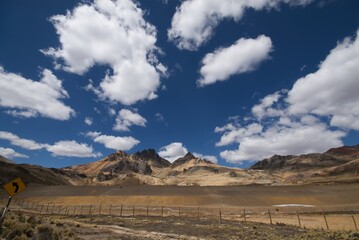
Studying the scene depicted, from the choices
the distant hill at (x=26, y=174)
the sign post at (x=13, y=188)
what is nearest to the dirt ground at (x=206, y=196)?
the distant hill at (x=26, y=174)

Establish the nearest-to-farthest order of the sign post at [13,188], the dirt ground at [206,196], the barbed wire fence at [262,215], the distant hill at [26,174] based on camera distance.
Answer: the sign post at [13,188]
the barbed wire fence at [262,215]
the dirt ground at [206,196]
the distant hill at [26,174]

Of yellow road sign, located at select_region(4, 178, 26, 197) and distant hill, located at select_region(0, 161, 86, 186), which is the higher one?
distant hill, located at select_region(0, 161, 86, 186)

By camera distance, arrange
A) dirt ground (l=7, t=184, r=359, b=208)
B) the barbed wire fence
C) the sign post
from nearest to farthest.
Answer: the sign post < the barbed wire fence < dirt ground (l=7, t=184, r=359, b=208)

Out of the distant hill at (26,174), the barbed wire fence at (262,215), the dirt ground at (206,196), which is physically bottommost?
the barbed wire fence at (262,215)

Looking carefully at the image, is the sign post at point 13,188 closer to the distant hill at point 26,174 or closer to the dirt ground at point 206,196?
the dirt ground at point 206,196

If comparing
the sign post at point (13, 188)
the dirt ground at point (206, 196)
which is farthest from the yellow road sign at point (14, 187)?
the dirt ground at point (206, 196)

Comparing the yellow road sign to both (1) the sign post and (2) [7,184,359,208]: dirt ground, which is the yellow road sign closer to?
(1) the sign post

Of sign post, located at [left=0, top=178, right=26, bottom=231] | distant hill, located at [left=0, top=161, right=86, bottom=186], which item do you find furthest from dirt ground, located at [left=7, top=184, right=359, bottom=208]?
sign post, located at [left=0, top=178, right=26, bottom=231]

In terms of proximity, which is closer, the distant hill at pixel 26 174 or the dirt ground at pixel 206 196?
the dirt ground at pixel 206 196

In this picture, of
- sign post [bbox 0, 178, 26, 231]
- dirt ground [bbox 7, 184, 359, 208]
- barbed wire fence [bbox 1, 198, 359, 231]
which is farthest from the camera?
dirt ground [bbox 7, 184, 359, 208]

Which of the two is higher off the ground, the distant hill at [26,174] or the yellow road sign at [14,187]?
the distant hill at [26,174]

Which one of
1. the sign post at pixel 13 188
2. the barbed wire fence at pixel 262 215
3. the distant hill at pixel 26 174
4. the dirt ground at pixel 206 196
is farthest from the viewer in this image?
the distant hill at pixel 26 174

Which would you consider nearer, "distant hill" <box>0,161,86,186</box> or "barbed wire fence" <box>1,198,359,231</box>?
"barbed wire fence" <box>1,198,359,231</box>

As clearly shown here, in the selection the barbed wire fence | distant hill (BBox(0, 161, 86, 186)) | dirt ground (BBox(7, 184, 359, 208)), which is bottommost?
the barbed wire fence
